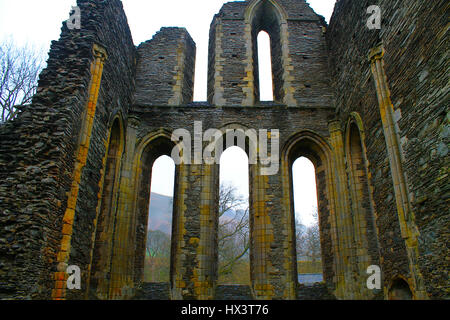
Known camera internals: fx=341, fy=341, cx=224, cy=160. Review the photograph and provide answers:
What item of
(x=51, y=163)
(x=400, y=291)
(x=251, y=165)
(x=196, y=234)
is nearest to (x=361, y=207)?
(x=400, y=291)

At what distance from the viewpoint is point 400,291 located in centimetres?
587

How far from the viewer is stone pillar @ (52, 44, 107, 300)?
5203 mm

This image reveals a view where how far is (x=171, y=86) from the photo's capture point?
9.81 metres

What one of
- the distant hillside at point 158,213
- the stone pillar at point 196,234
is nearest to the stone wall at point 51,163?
the stone pillar at point 196,234

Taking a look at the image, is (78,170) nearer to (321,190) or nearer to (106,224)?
(106,224)

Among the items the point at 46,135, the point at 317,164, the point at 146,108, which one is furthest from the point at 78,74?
the point at 317,164

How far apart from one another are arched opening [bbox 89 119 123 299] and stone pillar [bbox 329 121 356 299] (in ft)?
16.6

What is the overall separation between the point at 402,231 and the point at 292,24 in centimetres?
759

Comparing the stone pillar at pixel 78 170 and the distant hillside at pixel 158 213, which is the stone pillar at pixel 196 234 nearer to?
the stone pillar at pixel 78 170

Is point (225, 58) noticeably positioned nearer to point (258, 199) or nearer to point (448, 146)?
point (258, 199)

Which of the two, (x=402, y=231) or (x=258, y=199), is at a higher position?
(x=258, y=199)

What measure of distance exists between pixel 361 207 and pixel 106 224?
568 cm

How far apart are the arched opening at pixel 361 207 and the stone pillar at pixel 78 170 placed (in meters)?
5.58

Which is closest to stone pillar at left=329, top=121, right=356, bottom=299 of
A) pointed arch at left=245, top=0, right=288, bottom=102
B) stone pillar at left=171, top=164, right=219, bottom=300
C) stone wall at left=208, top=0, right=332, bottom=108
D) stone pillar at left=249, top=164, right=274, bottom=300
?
stone wall at left=208, top=0, right=332, bottom=108
